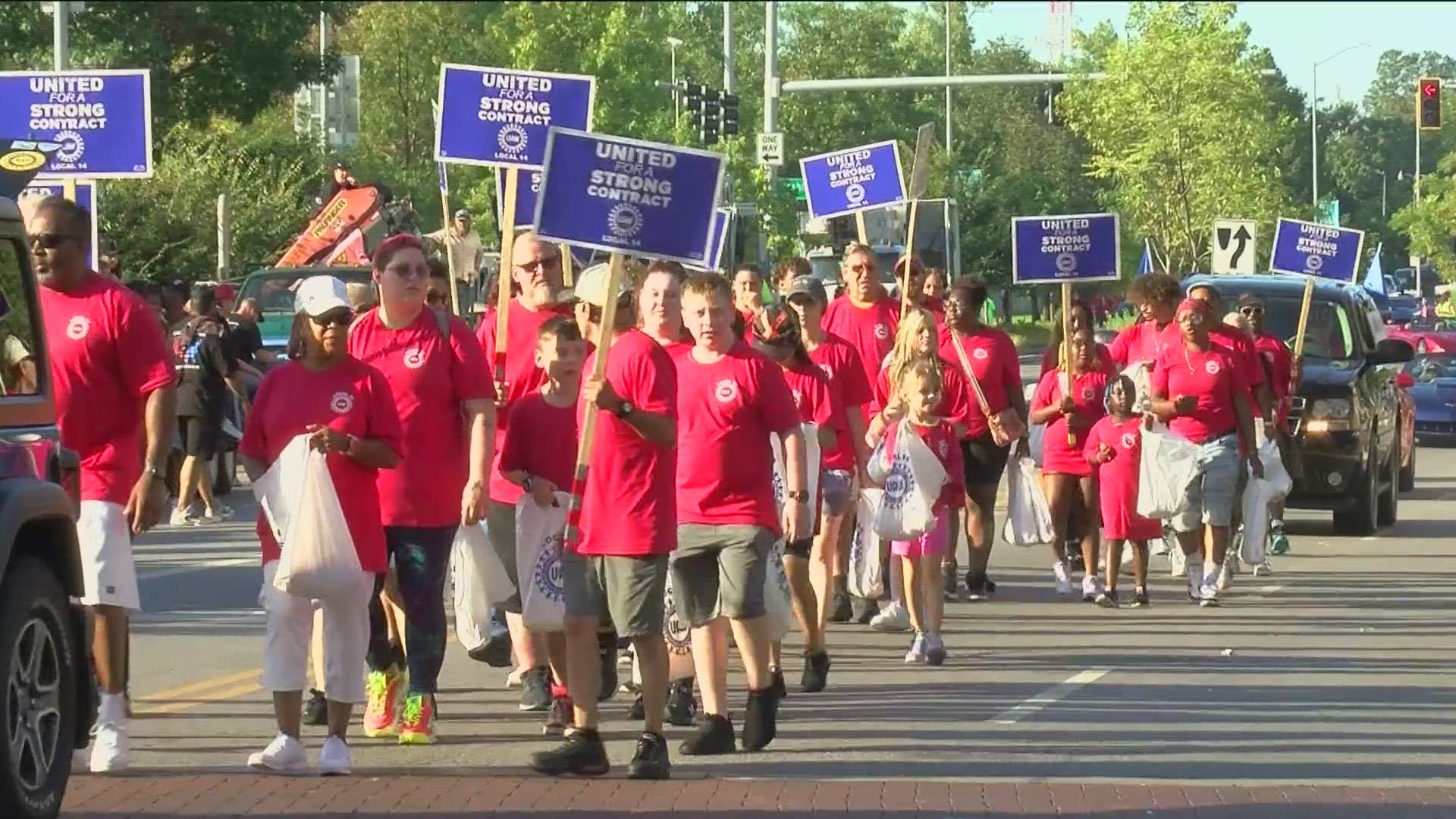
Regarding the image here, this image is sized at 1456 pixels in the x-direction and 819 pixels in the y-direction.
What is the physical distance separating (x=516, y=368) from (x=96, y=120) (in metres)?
4.22

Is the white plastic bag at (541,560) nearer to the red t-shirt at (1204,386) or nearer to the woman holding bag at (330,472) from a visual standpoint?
the woman holding bag at (330,472)

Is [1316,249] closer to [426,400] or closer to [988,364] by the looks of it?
[988,364]

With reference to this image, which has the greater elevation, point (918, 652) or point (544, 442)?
point (544, 442)

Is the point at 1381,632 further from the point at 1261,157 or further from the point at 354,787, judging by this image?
the point at 1261,157

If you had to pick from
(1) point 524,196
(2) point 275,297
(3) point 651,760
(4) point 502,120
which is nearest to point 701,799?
(3) point 651,760

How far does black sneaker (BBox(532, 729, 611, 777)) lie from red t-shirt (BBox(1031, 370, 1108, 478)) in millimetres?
7127

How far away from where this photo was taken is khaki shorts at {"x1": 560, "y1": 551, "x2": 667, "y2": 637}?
28.9 feet

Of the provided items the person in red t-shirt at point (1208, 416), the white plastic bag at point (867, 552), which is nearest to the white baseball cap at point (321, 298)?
the white plastic bag at point (867, 552)

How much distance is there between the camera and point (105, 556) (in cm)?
873

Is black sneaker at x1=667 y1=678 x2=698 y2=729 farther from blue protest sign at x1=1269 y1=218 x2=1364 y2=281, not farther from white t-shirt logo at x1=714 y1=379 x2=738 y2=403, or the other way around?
blue protest sign at x1=1269 y1=218 x2=1364 y2=281

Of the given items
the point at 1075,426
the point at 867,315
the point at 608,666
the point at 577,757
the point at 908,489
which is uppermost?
the point at 867,315

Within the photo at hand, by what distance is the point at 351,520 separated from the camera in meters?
8.80

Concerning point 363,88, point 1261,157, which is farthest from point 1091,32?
point 363,88

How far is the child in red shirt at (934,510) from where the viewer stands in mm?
12039
